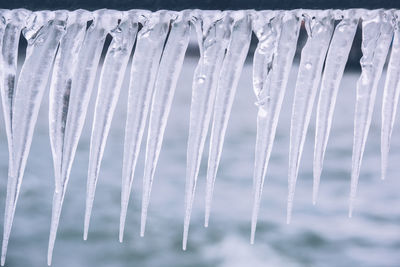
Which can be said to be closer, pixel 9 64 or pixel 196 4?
pixel 196 4

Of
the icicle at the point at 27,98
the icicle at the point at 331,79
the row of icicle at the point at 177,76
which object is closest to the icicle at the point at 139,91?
the row of icicle at the point at 177,76

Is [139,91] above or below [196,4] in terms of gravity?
below

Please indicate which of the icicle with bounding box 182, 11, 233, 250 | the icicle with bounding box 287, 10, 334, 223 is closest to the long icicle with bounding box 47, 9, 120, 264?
the icicle with bounding box 182, 11, 233, 250

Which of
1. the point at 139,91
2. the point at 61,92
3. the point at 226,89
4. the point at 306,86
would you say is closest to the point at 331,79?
the point at 306,86

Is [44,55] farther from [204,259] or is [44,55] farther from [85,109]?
[204,259]

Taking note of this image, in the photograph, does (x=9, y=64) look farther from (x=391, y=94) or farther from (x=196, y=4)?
(x=391, y=94)
